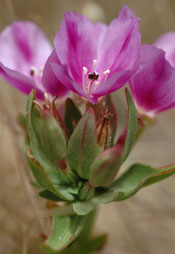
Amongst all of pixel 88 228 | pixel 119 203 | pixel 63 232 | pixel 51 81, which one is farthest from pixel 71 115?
pixel 119 203

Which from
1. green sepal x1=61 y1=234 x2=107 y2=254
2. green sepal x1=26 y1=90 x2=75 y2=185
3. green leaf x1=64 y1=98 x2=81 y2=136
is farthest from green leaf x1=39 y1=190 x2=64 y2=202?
green sepal x1=61 y1=234 x2=107 y2=254

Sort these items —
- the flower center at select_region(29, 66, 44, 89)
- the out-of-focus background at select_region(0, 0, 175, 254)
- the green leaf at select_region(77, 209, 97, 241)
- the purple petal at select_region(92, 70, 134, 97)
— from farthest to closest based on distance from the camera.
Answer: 1. the out-of-focus background at select_region(0, 0, 175, 254)
2. the green leaf at select_region(77, 209, 97, 241)
3. the flower center at select_region(29, 66, 44, 89)
4. the purple petal at select_region(92, 70, 134, 97)

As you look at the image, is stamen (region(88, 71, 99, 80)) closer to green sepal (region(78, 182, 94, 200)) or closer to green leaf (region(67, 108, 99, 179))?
green leaf (region(67, 108, 99, 179))

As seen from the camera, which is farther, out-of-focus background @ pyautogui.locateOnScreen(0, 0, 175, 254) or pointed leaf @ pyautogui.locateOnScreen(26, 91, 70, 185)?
out-of-focus background @ pyautogui.locateOnScreen(0, 0, 175, 254)

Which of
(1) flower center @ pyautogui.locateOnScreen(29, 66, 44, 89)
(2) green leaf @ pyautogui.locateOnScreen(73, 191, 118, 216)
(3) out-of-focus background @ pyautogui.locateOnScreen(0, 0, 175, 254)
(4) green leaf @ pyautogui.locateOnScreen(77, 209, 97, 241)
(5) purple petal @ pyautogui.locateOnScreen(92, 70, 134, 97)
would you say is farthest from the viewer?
(3) out-of-focus background @ pyautogui.locateOnScreen(0, 0, 175, 254)

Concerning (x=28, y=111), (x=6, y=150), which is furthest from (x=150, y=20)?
(x=28, y=111)

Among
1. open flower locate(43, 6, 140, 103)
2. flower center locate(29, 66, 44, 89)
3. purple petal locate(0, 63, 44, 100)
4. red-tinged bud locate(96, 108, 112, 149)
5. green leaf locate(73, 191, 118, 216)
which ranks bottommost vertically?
green leaf locate(73, 191, 118, 216)

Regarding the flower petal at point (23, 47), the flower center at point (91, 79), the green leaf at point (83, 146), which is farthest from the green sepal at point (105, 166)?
the flower petal at point (23, 47)
